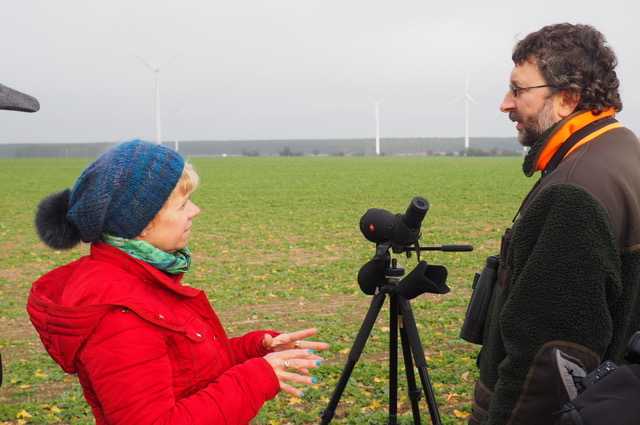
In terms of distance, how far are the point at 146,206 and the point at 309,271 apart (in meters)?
9.32

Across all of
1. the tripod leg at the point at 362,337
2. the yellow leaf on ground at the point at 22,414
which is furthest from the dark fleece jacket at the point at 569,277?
the yellow leaf on ground at the point at 22,414

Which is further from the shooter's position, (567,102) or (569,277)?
(567,102)

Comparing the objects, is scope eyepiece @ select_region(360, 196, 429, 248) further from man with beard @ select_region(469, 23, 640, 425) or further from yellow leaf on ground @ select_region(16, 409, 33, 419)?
yellow leaf on ground @ select_region(16, 409, 33, 419)

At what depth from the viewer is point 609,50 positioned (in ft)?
8.69

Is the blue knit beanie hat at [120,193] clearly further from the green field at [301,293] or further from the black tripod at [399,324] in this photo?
the green field at [301,293]

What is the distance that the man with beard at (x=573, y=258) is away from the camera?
7.35ft

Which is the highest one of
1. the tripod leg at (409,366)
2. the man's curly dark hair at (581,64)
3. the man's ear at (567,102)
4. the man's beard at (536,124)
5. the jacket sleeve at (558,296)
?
the man's curly dark hair at (581,64)

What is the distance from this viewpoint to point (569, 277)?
224 cm

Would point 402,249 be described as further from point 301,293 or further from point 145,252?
point 301,293

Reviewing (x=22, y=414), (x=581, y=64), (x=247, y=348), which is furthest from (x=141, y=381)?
(x=22, y=414)

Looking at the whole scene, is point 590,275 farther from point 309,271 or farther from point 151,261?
point 309,271

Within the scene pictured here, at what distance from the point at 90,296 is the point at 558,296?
1455 mm

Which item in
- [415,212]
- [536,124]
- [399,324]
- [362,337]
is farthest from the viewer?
[399,324]

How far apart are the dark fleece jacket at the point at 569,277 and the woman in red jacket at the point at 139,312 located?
702 millimetres
